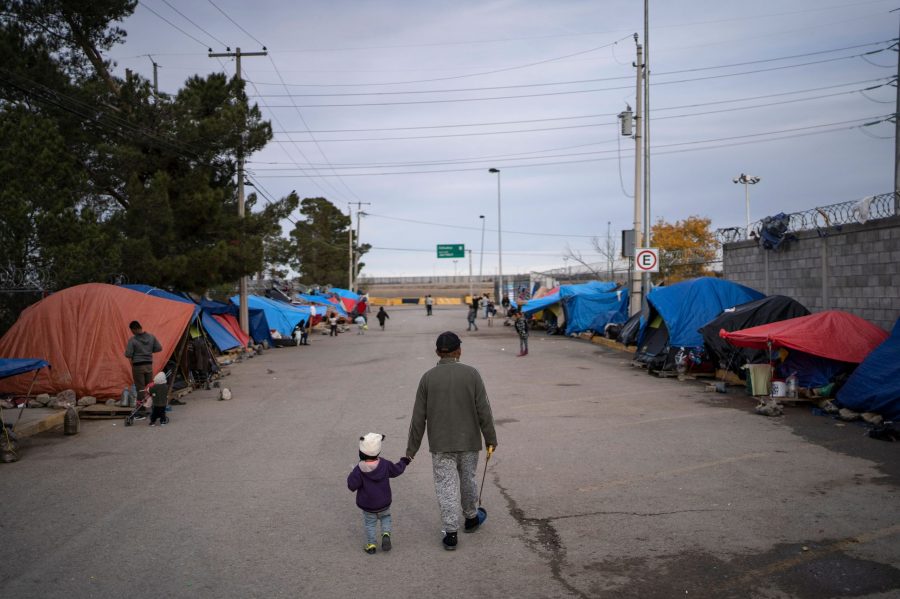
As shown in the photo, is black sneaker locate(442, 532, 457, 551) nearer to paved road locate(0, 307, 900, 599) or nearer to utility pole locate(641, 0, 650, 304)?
paved road locate(0, 307, 900, 599)

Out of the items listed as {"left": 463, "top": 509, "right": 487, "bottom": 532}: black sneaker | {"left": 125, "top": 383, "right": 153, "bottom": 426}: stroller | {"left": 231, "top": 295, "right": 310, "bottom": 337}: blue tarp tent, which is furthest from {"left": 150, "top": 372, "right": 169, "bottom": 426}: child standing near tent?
{"left": 231, "top": 295, "right": 310, "bottom": 337}: blue tarp tent

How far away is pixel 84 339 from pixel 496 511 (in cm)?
1038

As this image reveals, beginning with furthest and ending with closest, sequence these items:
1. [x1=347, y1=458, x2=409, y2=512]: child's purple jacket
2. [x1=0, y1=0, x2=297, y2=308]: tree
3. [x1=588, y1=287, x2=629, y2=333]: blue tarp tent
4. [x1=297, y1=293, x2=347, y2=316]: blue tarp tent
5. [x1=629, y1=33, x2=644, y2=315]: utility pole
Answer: [x1=297, y1=293, x2=347, y2=316]: blue tarp tent
[x1=588, y1=287, x2=629, y2=333]: blue tarp tent
[x1=629, y1=33, x2=644, y2=315]: utility pole
[x1=0, y1=0, x2=297, y2=308]: tree
[x1=347, y1=458, x2=409, y2=512]: child's purple jacket

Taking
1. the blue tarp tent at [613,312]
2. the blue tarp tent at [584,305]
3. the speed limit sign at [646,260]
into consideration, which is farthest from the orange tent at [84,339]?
the blue tarp tent at [584,305]

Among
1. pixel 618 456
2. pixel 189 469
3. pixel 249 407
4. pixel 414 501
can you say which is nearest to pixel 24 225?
pixel 249 407

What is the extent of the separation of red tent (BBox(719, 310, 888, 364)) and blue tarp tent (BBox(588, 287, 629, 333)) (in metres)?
16.6

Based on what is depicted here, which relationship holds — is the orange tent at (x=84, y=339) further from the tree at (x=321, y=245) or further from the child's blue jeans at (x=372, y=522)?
the tree at (x=321, y=245)

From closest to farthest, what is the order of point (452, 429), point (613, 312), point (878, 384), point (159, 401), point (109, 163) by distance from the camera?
point (452, 429) < point (878, 384) < point (159, 401) < point (109, 163) < point (613, 312)

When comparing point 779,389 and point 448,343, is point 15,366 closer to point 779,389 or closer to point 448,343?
point 448,343

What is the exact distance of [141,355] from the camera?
41.3ft

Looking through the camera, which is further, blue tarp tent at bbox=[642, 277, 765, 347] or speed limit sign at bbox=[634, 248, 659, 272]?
speed limit sign at bbox=[634, 248, 659, 272]

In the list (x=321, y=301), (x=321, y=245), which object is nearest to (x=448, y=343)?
(x=321, y=301)

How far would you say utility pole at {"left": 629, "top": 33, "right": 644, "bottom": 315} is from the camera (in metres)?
24.4

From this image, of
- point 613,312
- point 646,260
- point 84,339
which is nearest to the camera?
point 84,339
